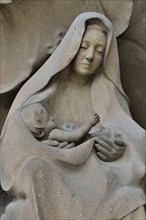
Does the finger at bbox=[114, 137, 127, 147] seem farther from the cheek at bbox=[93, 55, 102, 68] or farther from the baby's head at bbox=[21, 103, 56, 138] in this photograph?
the cheek at bbox=[93, 55, 102, 68]

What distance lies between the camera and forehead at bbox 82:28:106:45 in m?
4.75

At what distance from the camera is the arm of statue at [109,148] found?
14.9 ft

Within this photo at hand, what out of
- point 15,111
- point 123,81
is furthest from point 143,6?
point 15,111

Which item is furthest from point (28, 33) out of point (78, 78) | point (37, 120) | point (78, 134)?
point (78, 134)

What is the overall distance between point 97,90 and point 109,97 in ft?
0.24

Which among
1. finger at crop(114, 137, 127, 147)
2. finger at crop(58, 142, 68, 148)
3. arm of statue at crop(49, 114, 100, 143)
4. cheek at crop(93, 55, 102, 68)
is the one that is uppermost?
cheek at crop(93, 55, 102, 68)

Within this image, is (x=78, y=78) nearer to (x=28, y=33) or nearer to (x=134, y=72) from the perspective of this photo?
(x=28, y=33)

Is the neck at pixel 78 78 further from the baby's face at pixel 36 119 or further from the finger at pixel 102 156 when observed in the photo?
the finger at pixel 102 156

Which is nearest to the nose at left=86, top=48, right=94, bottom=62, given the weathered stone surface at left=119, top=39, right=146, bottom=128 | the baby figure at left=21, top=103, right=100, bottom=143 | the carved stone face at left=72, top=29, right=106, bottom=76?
the carved stone face at left=72, top=29, right=106, bottom=76

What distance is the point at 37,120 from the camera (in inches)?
178

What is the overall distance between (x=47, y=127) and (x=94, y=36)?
0.54 m

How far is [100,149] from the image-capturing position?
14.9 feet

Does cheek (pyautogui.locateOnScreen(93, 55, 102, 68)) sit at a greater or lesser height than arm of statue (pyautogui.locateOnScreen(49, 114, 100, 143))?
greater

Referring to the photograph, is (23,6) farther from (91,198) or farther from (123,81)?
(91,198)
